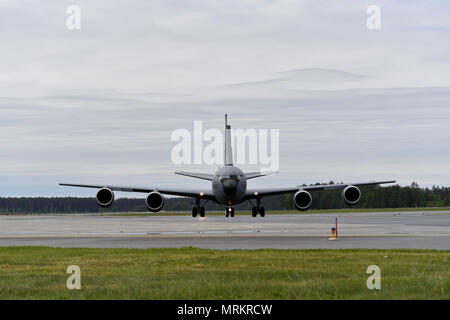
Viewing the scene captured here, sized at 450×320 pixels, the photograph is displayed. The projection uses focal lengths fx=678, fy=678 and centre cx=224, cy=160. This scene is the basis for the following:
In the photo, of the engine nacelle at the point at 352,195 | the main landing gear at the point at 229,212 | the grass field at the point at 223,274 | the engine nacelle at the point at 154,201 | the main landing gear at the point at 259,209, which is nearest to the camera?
the grass field at the point at 223,274

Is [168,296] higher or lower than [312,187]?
lower

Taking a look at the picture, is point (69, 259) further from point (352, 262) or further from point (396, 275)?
point (396, 275)

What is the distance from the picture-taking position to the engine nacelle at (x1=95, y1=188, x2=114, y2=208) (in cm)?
5672

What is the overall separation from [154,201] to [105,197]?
4.28 meters

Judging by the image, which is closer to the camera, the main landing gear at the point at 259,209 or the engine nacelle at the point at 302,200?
the engine nacelle at the point at 302,200

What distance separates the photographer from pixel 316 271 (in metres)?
21.1

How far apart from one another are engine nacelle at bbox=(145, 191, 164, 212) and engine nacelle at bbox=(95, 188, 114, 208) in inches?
123

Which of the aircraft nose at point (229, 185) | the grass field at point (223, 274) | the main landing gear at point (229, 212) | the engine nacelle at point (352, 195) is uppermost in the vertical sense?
the aircraft nose at point (229, 185)

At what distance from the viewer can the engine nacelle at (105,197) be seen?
5672 centimetres

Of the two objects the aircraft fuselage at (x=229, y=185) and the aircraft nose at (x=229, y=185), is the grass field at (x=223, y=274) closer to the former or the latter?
the aircraft nose at (x=229, y=185)

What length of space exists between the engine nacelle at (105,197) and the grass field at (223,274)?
26.3 m

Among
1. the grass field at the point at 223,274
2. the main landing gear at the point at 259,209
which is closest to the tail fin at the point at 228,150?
the main landing gear at the point at 259,209

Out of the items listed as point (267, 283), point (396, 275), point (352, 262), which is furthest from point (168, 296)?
point (352, 262)
